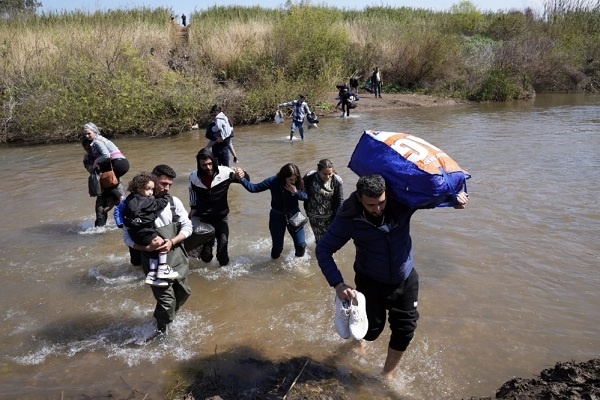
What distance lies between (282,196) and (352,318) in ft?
8.46

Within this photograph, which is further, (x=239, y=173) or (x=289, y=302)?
(x=239, y=173)

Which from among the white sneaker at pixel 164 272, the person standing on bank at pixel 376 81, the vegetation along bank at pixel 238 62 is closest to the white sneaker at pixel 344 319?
the white sneaker at pixel 164 272

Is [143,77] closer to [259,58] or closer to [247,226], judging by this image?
[259,58]

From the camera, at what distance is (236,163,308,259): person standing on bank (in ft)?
17.5

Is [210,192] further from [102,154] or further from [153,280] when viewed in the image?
[102,154]

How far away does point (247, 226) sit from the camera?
25.0 feet

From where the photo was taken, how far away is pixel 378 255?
3.38 m

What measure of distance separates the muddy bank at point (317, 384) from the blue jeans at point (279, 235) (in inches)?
78.6

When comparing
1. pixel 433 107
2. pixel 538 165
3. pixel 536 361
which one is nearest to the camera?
pixel 536 361

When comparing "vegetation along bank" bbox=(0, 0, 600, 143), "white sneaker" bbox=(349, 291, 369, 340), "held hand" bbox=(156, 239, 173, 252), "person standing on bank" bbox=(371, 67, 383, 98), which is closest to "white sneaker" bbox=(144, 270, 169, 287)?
"held hand" bbox=(156, 239, 173, 252)

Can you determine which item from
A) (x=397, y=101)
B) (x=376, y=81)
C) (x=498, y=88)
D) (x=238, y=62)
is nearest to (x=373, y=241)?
(x=238, y=62)

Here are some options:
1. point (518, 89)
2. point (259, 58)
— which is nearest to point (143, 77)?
point (259, 58)

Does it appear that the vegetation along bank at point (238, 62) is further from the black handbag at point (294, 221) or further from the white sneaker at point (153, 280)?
the white sneaker at point (153, 280)

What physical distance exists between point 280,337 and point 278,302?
0.71 m
